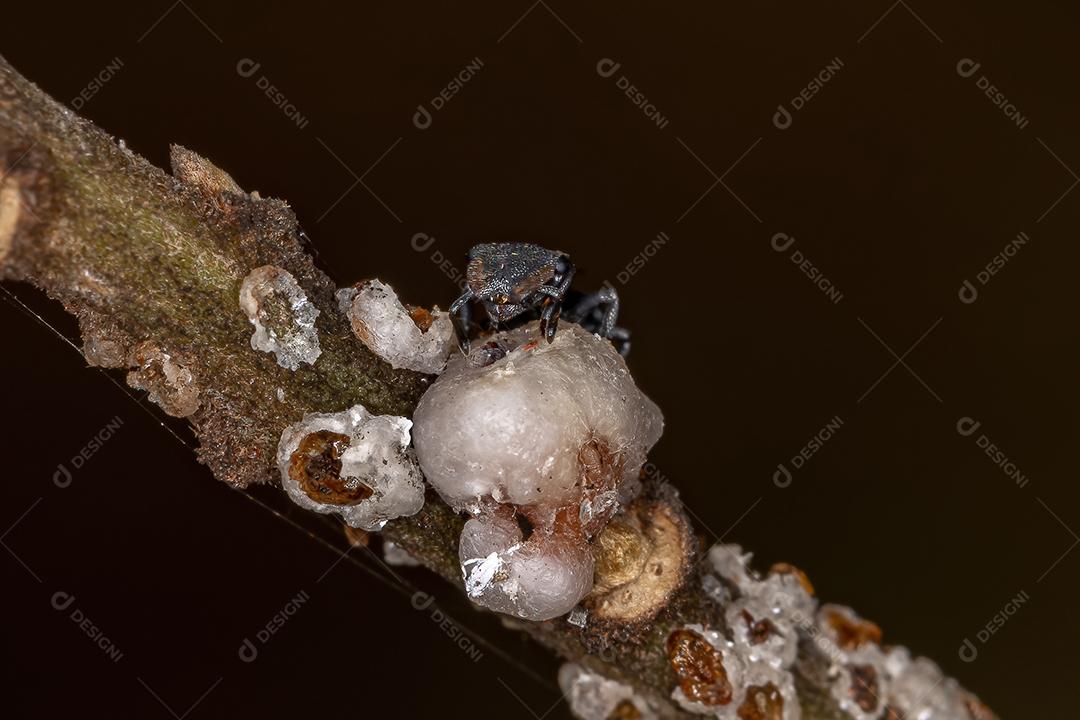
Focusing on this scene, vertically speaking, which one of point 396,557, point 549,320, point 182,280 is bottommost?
point 396,557

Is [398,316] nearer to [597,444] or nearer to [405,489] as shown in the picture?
[405,489]

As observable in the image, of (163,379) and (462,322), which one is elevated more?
(462,322)

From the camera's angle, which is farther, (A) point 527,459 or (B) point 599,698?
(B) point 599,698

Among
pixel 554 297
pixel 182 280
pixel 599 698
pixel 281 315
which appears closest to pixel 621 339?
pixel 554 297

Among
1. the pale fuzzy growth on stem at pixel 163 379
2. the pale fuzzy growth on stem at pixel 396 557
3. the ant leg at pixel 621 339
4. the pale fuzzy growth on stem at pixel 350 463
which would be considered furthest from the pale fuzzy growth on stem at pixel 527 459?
the pale fuzzy growth on stem at pixel 396 557

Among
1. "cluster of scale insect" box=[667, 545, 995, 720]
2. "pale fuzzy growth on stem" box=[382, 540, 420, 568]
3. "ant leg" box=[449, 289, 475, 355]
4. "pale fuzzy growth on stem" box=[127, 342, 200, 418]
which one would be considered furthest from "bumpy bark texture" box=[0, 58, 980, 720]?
"pale fuzzy growth on stem" box=[382, 540, 420, 568]

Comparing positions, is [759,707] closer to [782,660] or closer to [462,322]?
[782,660]

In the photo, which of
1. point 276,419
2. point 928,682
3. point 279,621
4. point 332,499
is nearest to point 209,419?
point 276,419
